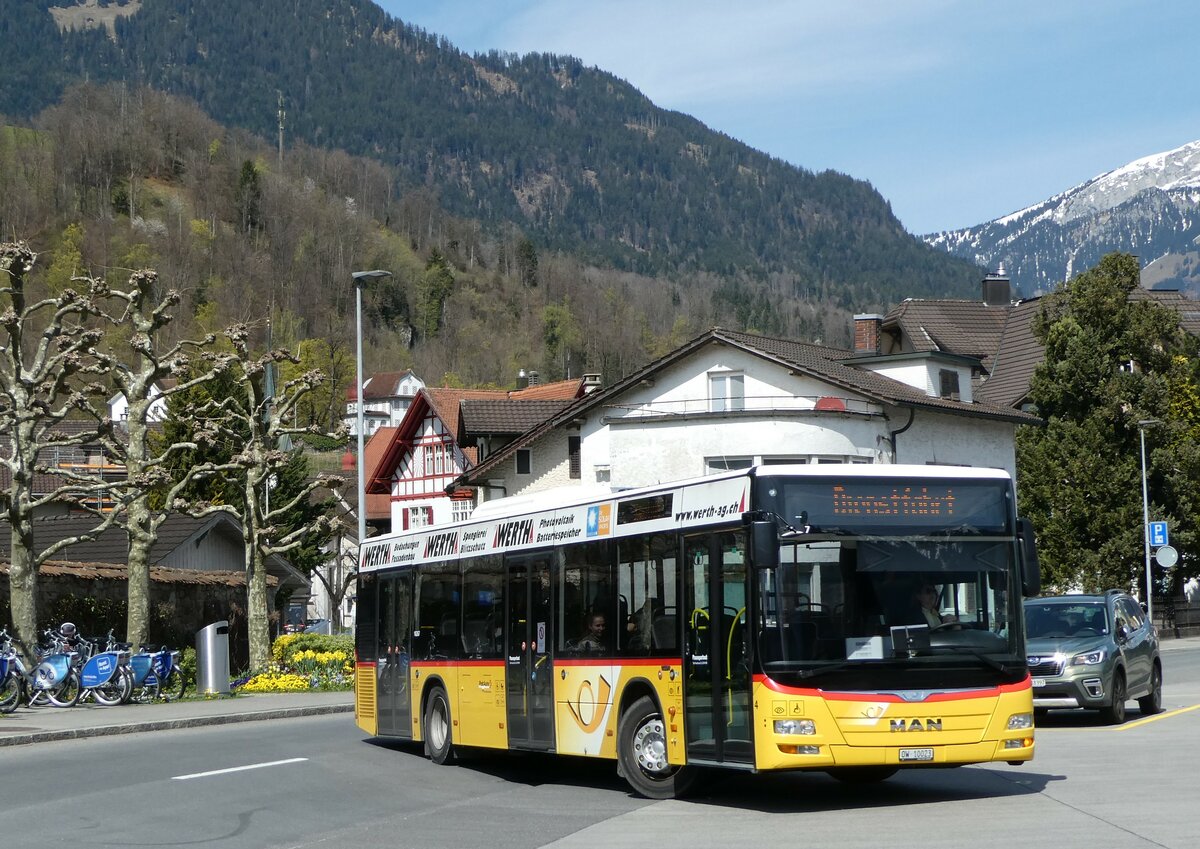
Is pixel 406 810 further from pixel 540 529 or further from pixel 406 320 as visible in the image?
pixel 406 320

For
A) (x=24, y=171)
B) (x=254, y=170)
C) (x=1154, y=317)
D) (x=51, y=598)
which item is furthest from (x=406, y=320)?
(x=51, y=598)

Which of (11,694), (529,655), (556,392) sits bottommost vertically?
(11,694)

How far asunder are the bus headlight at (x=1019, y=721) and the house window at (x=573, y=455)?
44797mm

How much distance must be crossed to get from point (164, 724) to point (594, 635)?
11541 mm

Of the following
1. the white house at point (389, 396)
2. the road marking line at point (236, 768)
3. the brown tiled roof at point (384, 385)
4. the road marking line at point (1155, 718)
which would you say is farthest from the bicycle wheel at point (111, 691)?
the brown tiled roof at point (384, 385)

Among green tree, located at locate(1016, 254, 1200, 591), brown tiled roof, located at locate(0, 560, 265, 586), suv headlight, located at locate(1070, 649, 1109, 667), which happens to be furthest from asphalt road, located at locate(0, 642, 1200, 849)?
green tree, located at locate(1016, 254, 1200, 591)

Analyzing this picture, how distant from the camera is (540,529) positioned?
15.4 meters

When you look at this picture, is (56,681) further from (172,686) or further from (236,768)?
(236,768)

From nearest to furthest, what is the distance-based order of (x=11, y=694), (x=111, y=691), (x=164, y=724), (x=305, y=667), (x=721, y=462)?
(x=164, y=724), (x=11, y=694), (x=111, y=691), (x=305, y=667), (x=721, y=462)

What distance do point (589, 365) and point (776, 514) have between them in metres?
150

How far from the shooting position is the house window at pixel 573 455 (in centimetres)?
5684

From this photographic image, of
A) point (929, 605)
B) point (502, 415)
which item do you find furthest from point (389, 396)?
point (929, 605)

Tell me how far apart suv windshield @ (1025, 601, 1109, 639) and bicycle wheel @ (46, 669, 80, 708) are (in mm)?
15612

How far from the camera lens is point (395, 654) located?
19.0 metres
